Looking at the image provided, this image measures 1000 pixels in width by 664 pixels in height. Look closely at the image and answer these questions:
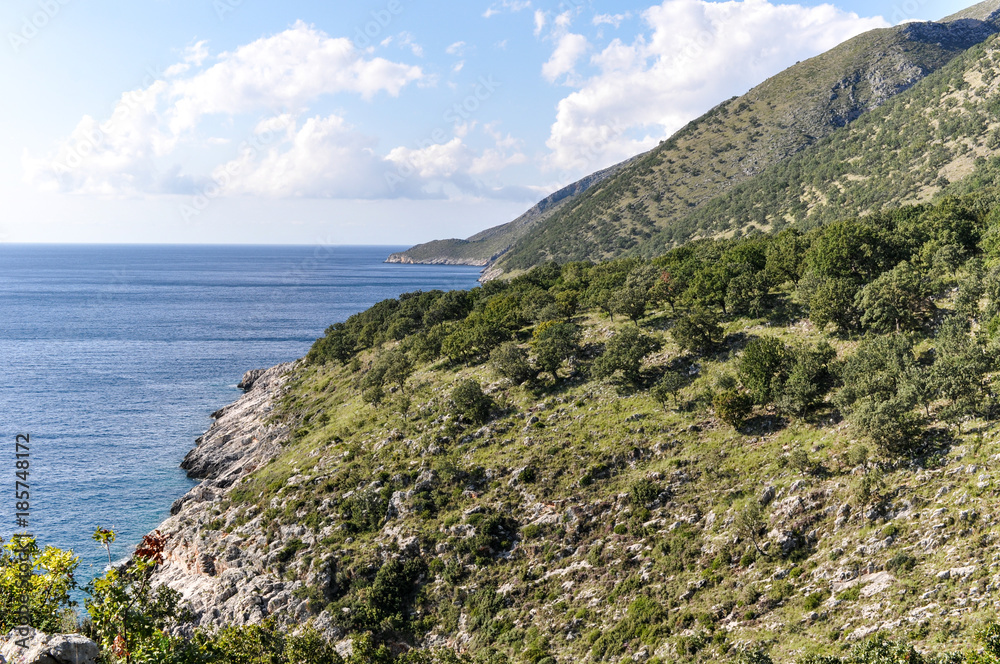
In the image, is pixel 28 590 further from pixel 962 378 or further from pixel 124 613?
pixel 962 378

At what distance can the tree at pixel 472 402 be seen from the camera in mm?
62000

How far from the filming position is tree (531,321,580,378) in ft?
213

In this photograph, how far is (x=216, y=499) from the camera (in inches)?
2544

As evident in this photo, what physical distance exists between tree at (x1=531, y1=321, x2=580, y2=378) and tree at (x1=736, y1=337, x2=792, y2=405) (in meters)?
20.1

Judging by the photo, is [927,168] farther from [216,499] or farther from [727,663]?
[216,499]

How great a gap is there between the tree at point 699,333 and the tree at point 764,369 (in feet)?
24.9

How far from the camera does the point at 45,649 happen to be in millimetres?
16406

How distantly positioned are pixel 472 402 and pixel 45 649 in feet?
158

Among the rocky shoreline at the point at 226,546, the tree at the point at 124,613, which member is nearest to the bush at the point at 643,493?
the rocky shoreline at the point at 226,546

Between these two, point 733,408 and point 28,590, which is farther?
point 733,408

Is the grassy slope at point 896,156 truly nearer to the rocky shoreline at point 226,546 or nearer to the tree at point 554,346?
the tree at point 554,346

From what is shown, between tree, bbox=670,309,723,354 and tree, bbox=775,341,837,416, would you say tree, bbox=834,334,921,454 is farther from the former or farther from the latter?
tree, bbox=670,309,723,354

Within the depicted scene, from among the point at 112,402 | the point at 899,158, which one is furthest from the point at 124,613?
the point at 899,158

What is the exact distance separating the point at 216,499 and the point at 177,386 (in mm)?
59094
